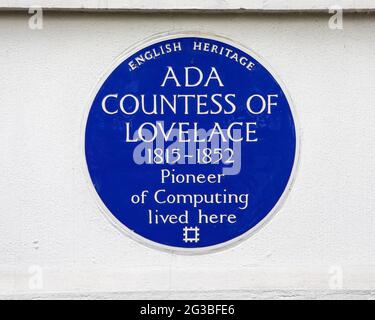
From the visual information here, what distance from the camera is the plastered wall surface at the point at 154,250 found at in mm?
3727

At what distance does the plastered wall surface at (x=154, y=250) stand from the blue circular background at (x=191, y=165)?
0.08 m

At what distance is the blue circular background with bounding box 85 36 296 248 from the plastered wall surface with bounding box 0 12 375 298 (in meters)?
0.08

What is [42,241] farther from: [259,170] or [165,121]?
[259,170]

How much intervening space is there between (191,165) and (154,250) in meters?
0.57
